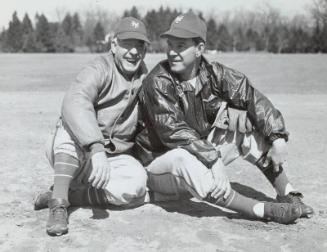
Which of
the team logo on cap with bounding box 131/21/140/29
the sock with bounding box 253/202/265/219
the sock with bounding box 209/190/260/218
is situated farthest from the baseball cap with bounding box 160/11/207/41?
the sock with bounding box 253/202/265/219

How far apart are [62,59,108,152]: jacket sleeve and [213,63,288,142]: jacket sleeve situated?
2.87 ft

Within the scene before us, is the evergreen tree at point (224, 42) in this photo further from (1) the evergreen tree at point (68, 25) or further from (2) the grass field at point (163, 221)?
(2) the grass field at point (163, 221)

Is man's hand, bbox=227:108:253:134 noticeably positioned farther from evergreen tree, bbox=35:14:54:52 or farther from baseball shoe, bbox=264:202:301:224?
evergreen tree, bbox=35:14:54:52

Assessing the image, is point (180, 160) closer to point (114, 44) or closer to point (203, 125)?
point (203, 125)

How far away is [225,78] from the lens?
370 centimetres

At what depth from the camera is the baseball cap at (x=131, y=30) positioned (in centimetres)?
367

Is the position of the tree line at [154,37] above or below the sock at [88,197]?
below

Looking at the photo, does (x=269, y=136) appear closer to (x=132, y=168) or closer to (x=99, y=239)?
(x=132, y=168)

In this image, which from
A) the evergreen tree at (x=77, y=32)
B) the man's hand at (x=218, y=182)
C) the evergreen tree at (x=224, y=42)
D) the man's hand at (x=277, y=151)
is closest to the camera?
the man's hand at (x=218, y=182)

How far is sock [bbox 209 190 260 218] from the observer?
3.42 meters

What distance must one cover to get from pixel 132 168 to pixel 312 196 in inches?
63.0

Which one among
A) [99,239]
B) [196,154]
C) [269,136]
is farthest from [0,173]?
[269,136]

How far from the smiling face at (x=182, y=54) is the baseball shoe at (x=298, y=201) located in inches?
47.1

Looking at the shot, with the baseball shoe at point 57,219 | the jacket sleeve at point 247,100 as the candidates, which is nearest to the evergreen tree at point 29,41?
the jacket sleeve at point 247,100
